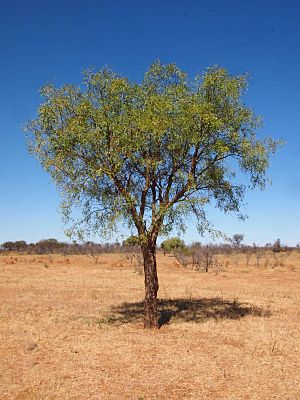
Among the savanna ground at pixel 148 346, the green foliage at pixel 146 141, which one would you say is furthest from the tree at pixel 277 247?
the green foliage at pixel 146 141

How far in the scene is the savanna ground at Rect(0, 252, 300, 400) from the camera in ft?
40.1

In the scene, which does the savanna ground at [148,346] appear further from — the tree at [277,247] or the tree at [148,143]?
the tree at [277,247]

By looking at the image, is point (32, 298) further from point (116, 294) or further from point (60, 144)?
point (60, 144)

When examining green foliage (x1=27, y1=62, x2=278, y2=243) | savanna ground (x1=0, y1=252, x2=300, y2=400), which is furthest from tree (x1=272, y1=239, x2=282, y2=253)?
green foliage (x1=27, y1=62, x2=278, y2=243)

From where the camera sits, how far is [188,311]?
2417cm

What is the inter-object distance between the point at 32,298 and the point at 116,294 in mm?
5922

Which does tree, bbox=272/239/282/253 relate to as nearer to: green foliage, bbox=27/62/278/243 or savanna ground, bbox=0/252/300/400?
savanna ground, bbox=0/252/300/400

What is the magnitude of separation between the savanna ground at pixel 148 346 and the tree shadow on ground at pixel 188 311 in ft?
0.18

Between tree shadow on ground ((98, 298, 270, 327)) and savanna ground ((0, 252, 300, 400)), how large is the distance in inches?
2.2

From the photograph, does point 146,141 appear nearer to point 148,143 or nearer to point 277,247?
point 148,143

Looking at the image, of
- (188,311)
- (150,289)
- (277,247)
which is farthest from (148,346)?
(277,247)

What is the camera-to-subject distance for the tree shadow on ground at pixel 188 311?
22036 mm

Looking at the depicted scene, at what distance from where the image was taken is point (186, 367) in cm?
1405

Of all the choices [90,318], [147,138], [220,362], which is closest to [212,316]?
[90,318]
